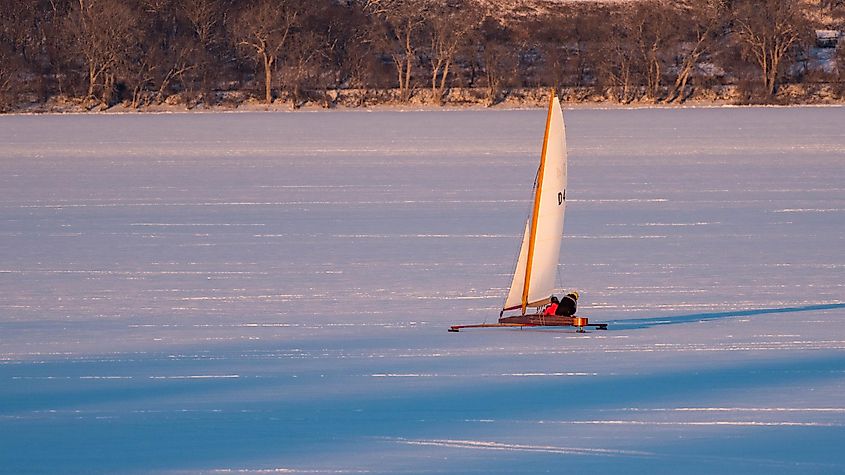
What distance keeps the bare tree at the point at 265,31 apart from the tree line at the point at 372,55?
0.25ft

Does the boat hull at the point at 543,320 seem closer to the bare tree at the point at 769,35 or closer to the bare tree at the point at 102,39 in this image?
the bare tree at the point at 769,35

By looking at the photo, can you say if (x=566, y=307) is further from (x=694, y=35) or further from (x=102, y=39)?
(x=694, y=35)

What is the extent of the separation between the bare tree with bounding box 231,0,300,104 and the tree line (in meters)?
0.08

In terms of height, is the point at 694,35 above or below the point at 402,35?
above

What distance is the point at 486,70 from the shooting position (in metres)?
54.1

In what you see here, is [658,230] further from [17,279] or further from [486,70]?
[486,70]

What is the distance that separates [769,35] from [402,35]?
14146mm

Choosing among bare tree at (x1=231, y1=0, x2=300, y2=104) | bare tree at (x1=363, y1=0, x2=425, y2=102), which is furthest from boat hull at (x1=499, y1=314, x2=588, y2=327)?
bare tree at (x1=231, y1=0, x2=300, y2=104)

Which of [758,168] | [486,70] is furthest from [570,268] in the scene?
[486,70]

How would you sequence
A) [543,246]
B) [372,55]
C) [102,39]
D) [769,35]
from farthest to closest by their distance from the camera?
1. [372,55]
2. [769,35]
3. [102,39]
4. [543,246]

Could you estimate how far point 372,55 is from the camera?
55344 mm

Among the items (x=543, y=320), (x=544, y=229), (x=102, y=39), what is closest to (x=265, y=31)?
(x=102, y=39)

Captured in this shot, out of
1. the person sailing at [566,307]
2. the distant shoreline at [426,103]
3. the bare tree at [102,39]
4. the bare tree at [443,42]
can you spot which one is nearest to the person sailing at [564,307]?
the person sailing at [566,307]

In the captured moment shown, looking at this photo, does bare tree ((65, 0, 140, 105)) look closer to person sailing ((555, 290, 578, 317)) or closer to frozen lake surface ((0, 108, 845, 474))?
frozen lake surface ((0, 108, 845, 474))
